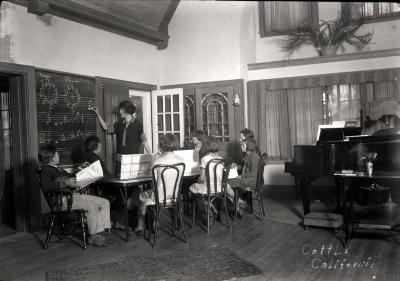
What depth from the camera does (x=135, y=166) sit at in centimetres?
472

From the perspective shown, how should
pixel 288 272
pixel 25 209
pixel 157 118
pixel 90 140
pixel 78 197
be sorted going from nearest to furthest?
A: pixel 288 272
pixel 78 197
pixel 90 140
pixel 25 209
pixel 157 118

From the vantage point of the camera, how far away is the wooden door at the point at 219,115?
8.22 metres

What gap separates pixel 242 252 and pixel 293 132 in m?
4.01

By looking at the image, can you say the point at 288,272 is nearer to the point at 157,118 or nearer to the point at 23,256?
the point at 23,256

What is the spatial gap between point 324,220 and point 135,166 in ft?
7.49

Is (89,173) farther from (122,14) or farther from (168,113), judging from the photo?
(168,113)

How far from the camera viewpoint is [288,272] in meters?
3.53

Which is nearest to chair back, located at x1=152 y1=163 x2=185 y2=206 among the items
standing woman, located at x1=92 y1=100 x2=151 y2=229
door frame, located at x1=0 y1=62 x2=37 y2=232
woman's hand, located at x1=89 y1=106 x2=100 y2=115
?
standing woman, located at x1=92 y1=100 x2=151 y2=229

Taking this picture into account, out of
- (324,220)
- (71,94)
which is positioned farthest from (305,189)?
(71,94)

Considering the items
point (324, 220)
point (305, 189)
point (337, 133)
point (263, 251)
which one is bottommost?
point (263, 251)

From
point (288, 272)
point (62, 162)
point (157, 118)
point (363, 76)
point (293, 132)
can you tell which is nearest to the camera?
point (288, 272)

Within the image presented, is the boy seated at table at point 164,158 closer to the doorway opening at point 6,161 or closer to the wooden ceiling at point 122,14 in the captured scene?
the doorway opening at point 6,161

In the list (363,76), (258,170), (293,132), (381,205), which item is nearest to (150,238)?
(258,170)

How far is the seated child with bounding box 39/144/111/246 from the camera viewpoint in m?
4.36
